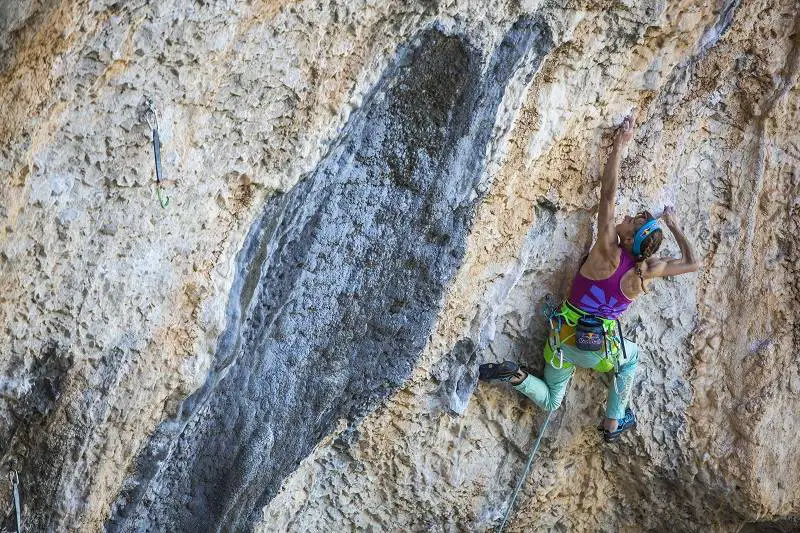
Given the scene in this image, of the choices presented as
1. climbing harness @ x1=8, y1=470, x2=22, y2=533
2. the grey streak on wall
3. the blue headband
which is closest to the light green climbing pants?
the blue headband

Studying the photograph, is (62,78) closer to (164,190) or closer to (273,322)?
(164,190)

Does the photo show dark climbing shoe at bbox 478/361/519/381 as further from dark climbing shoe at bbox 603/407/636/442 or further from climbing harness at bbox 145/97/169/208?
climbing harness at bbox 145/97/169/208

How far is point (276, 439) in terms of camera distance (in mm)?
3637

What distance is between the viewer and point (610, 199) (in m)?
3.70

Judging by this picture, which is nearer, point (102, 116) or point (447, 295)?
point (102, 116)

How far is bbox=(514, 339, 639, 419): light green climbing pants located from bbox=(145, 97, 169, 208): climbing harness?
1775 millimetres

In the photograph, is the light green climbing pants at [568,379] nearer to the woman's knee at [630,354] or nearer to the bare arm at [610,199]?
→ the woman's knee at [630,354]

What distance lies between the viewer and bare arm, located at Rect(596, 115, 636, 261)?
3691 millimetres

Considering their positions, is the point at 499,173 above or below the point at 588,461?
above

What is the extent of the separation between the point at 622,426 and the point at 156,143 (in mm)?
2454

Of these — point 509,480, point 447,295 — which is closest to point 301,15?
point 447,295

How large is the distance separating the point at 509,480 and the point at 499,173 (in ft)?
5.25

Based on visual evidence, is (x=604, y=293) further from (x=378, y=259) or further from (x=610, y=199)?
(x=378, y=259)

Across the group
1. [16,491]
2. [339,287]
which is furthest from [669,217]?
[16,491]
